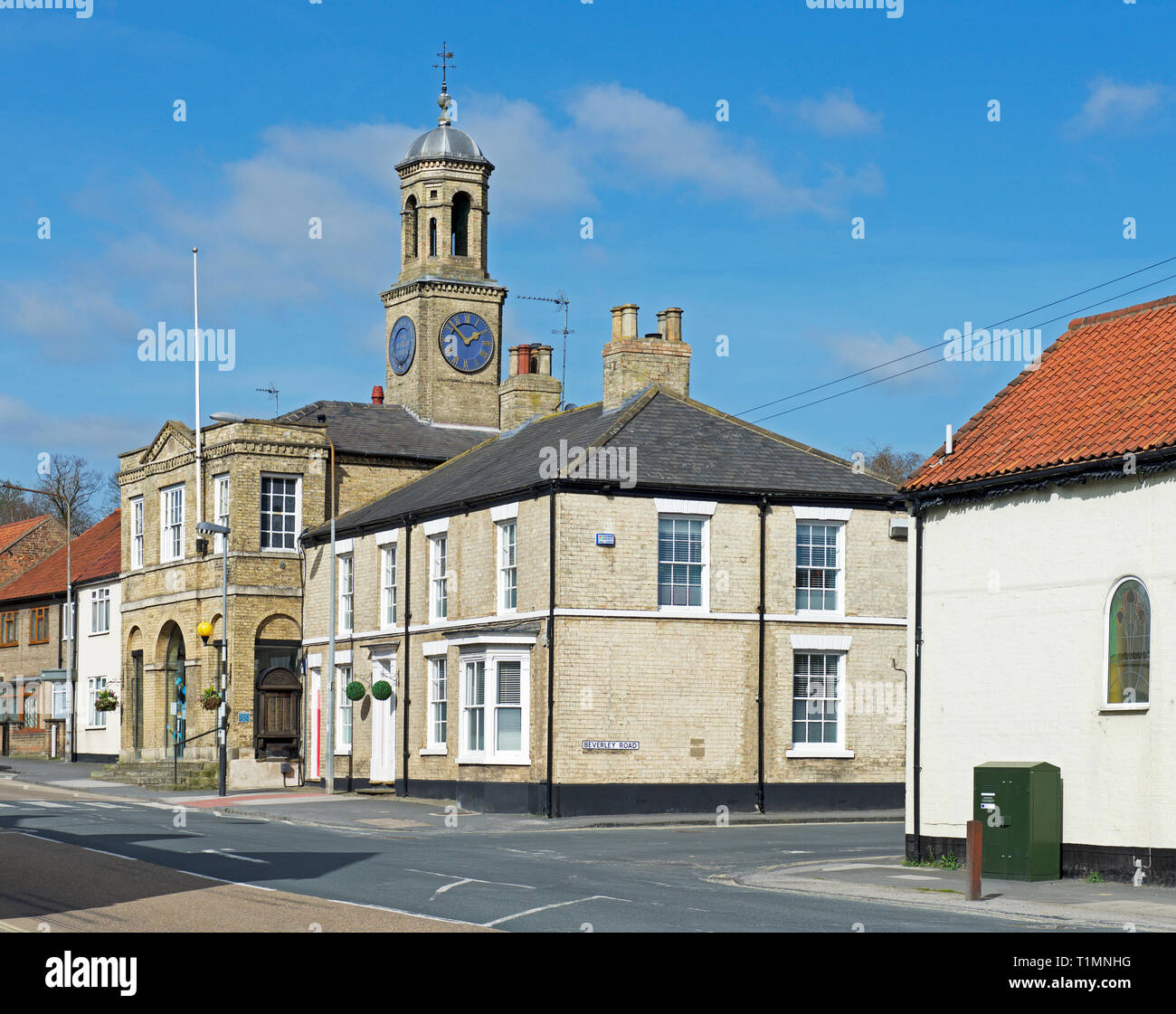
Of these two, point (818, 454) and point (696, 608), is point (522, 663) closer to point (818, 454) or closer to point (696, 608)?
point (696, 608)

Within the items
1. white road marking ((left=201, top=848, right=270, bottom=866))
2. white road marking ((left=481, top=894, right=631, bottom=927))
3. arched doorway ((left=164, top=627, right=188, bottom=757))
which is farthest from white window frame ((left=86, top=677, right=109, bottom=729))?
white road marking ((left=481, top=894, right=631, bottom=927))

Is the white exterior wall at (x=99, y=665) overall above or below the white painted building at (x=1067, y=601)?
below

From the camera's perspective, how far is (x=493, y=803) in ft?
113

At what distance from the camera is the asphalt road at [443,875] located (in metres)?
15.3

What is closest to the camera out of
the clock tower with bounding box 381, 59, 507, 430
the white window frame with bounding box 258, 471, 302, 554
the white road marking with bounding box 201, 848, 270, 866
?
the white road marking with bounding box 201, 848, 270, 866

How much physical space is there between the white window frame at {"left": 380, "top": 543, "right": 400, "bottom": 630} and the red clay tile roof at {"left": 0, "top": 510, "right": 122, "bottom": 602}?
61.6ft

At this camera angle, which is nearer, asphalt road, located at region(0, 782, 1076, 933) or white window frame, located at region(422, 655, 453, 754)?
asphalt road, located at region(0, 782, 1076, 933)

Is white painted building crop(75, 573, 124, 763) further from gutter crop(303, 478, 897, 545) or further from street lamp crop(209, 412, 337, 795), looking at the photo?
gutter crop(303, 478, 897, 545)

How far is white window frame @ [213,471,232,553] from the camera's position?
4422 centimetres

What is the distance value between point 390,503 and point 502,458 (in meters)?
4.31

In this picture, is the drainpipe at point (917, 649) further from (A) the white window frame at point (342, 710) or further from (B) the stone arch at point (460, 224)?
(B) the stone arch at point (460, 224)

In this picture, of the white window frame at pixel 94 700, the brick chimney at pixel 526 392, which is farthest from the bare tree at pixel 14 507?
the brick chimney at pixel 526 392

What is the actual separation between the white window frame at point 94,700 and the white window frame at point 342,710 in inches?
623
